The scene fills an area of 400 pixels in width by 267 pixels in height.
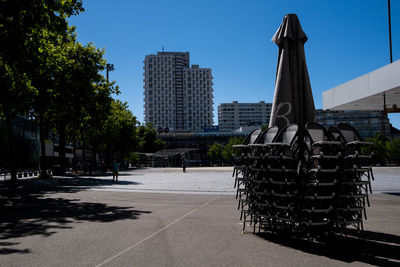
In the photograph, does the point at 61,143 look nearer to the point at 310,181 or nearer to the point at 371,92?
the point at 371,92

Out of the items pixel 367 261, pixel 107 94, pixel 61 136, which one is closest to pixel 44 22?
pixel 367 261

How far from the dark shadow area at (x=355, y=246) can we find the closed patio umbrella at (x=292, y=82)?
234 centimetres

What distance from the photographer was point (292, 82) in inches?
289

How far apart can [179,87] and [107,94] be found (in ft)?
522

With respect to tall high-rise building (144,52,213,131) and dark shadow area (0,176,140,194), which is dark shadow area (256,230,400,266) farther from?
tall high-rise building (144,52,213,131)

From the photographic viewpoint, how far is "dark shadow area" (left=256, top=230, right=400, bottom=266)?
478 centimetres

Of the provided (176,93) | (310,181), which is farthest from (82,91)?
(176,93)

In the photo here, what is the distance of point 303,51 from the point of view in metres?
7.39

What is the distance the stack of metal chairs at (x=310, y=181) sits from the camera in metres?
5.42

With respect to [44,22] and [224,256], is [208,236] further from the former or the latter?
[44,22]

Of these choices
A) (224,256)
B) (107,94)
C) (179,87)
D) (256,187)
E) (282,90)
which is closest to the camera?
(224,256)

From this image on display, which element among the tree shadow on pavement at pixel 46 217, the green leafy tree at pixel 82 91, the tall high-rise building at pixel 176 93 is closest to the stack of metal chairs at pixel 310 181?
the tree shadow on pavement at pixel 46 217

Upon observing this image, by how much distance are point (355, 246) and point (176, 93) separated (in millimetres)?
184802

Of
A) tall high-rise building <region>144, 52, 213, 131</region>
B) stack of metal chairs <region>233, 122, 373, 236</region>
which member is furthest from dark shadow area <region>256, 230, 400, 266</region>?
tall high-rise building <region>144, 52, 213, 131</region>
